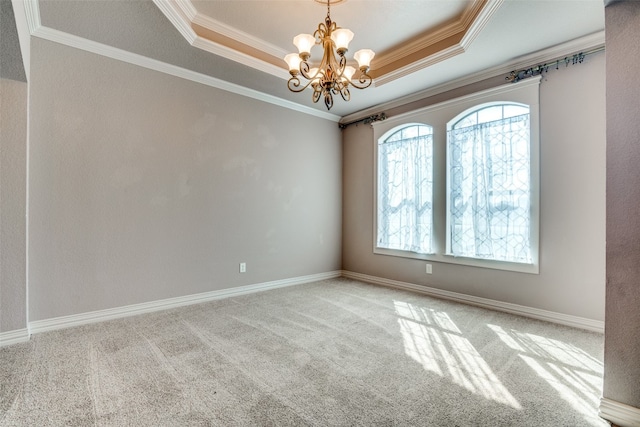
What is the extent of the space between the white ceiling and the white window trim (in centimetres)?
30

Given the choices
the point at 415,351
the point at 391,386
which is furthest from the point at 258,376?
the point at 415,351

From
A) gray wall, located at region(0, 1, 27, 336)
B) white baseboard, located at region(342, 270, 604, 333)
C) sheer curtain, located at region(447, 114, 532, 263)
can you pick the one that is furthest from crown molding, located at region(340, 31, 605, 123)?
gray wall, located at region(0, 1, 27, 336)

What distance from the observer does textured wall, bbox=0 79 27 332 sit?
8.54 ft

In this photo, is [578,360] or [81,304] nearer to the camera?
[578,360]

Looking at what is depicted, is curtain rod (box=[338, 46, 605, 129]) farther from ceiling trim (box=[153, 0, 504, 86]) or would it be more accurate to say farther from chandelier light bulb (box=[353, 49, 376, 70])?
chandelier light bulb (box=[353, 49, 376, 70])

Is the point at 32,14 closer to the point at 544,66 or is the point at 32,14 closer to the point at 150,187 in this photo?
the point at 150,187

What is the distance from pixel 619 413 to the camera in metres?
1.67

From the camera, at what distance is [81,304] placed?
10.1 feet

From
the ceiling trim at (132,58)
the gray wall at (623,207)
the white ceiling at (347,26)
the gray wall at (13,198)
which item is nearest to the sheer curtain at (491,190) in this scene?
the white ceiling at (347,26)

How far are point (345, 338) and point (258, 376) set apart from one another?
93cm

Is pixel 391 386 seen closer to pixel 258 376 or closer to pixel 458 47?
pixel 258 376

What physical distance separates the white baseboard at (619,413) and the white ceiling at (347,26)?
2.95 meters

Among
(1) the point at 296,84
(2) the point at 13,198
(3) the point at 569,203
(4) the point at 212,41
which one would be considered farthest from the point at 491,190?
(2) the point at 13,198

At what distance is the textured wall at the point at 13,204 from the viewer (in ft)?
8.54
